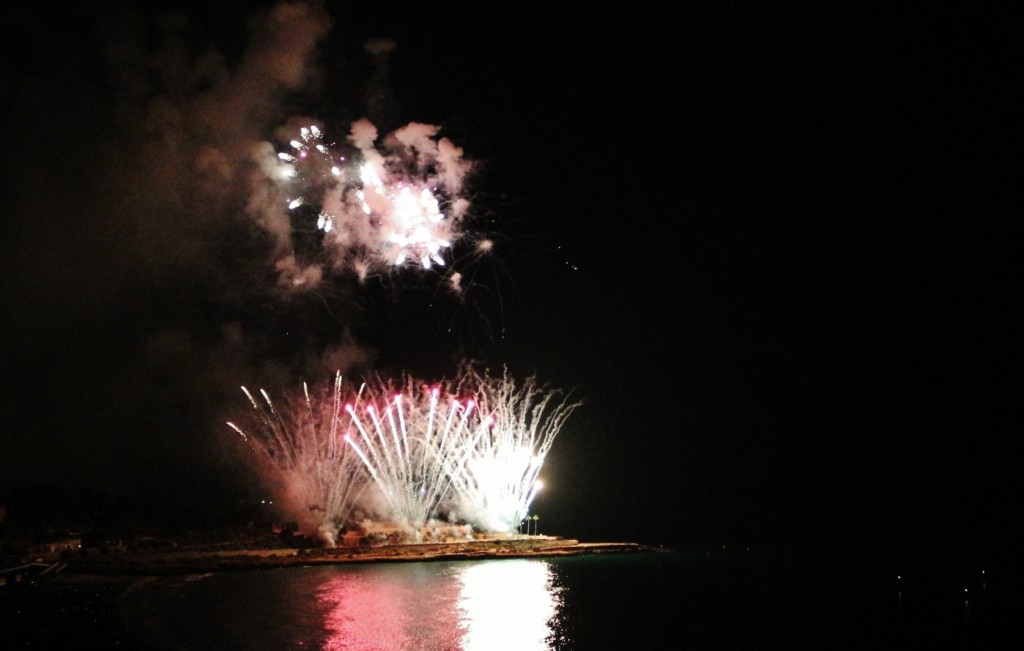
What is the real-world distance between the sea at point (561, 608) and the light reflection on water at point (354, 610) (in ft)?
0.21

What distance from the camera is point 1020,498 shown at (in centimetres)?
8388

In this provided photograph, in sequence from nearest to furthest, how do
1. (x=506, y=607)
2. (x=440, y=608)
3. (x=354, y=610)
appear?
(x=354, y=610), (x=440, y=608), (x=506, y=607)

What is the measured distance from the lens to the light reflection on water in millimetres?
20094

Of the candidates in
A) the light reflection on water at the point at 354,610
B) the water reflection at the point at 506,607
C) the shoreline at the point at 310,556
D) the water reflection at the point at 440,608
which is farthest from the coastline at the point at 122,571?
the water reflection at the point at 506,607

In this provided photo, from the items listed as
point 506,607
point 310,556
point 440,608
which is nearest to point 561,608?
point 506,607

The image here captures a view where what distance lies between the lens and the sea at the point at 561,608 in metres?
21.0

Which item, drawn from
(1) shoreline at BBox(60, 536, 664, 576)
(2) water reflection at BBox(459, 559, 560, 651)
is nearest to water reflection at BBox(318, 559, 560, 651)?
(2) water reflection at BBox(459, 559, 560, 651)

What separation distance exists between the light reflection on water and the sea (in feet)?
0.21

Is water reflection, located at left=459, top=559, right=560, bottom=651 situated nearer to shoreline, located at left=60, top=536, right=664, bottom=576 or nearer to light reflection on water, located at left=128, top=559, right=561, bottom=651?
light reflection on water, located at left=128, top=559, right=561, bottom=651

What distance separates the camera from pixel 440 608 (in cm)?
2484

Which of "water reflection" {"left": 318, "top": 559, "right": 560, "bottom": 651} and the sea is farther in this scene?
the sea

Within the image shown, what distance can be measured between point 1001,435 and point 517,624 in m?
77.6

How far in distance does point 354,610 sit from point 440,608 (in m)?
2.45

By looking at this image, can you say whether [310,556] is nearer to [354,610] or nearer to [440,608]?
[354,610]
